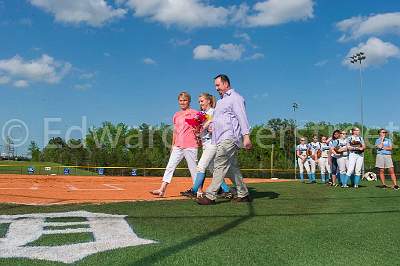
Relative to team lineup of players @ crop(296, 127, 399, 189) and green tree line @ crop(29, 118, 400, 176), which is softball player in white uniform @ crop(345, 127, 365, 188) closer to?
team lineup of players @ crop(296, 127, 399, 189)

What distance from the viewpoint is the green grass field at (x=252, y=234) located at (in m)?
3.26

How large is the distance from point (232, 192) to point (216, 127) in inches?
69.3

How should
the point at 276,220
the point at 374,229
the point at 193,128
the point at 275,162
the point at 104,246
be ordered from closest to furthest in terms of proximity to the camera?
the point at 104,246
the point at 374,229
the point at 276,220
the point at 193,128
the point at 275,162

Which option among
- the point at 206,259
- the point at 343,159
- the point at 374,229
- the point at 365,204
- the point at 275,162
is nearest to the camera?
the point at 206,259

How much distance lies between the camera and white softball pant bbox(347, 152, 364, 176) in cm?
1230

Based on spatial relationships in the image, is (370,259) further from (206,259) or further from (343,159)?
(343,159)

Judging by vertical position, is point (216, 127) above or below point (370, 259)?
above

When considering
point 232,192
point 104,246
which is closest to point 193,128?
point 232,192

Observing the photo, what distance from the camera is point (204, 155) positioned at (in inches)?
302

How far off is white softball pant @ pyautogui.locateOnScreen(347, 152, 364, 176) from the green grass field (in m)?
5.54

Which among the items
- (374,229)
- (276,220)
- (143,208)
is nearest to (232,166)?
(143,208)

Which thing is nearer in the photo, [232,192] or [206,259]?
[206,259]

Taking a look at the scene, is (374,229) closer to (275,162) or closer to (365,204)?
(365,204)

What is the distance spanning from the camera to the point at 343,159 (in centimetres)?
1270
